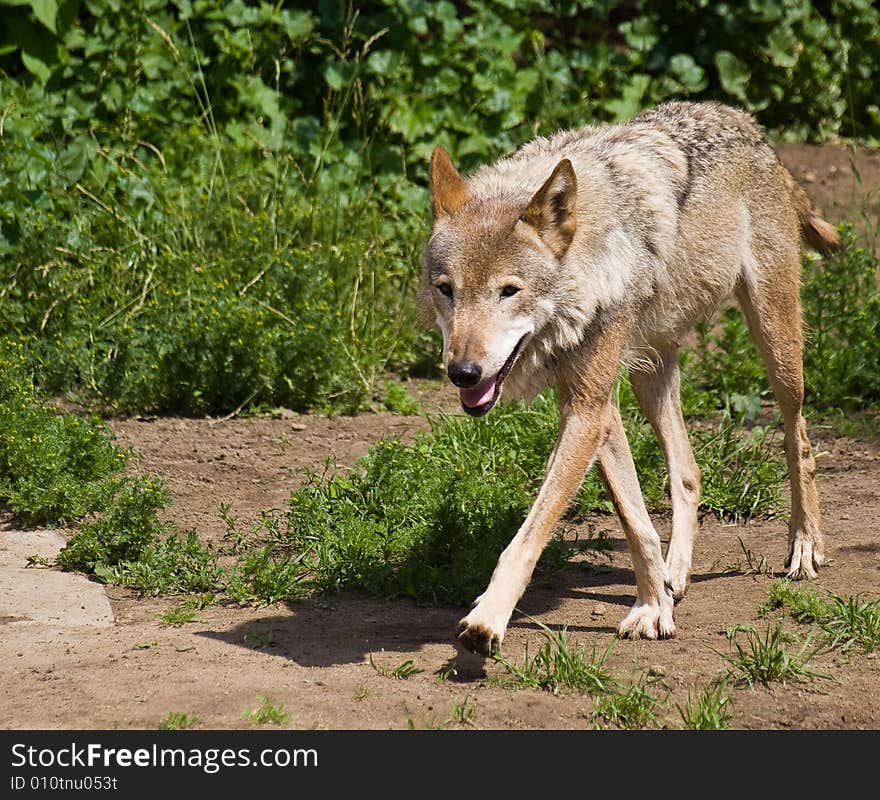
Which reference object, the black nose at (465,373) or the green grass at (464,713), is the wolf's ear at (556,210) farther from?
the green grass at (464,713)

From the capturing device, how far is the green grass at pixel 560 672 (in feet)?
14.1

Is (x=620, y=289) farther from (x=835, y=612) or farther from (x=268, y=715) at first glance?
(x=268, y=715)

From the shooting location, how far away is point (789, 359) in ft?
18.7

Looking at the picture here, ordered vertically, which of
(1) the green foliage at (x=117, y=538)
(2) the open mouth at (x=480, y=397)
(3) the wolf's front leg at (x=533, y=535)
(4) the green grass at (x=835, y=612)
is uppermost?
(2) the open mouth at (x=480, y=397)

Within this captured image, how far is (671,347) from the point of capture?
5.86 m

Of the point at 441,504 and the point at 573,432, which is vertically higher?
the point at 573,432

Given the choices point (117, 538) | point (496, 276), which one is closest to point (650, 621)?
point (496, 276)

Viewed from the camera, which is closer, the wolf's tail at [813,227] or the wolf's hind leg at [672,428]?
the wolf's hind leg at [672,428]

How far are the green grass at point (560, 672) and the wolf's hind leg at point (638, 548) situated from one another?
438 millimetres


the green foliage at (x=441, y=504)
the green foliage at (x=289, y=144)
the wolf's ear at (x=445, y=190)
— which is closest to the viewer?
the wolf's ear at (x=445, y=190)

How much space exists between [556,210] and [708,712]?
6.00 feet

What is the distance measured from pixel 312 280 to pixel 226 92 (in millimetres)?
2325

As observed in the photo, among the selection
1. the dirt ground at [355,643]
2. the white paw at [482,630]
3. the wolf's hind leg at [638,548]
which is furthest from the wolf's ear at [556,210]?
the dirt ground at [355,643]

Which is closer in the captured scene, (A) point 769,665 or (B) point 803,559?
(A) point 769,665
